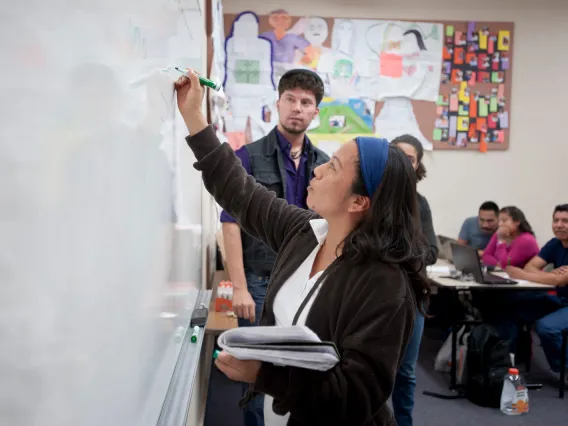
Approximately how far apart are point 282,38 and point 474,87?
1756mm

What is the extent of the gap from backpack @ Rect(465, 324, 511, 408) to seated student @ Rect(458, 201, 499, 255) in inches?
50.8

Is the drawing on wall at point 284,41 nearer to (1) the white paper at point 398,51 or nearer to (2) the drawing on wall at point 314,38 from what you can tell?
(2) the drawing on wall at point 314,38

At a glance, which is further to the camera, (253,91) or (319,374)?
(253,91)

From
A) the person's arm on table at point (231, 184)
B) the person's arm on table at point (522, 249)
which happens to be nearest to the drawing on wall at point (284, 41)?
the person's arm on table at point (522, 249)

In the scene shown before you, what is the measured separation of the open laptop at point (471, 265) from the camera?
11.0ft

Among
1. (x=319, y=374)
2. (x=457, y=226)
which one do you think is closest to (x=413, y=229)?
(x=319, y=374)

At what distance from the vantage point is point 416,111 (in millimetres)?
4586

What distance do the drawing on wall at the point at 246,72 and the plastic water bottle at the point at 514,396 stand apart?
110 inches

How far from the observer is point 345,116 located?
4535 millimetres

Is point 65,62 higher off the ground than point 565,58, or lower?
lower

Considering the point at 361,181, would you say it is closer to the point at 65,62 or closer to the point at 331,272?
the point at 331,272

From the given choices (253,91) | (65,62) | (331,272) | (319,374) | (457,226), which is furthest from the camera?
(457,226)

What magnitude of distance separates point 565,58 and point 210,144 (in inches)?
178

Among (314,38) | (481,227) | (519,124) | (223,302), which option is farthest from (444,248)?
(223,302)
